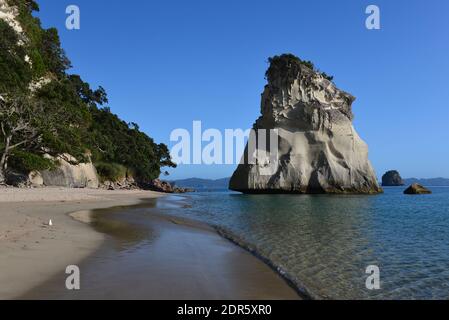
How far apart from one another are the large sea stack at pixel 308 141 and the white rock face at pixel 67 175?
1058 inches

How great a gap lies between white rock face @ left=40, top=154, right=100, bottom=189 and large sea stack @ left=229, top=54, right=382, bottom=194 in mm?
26881

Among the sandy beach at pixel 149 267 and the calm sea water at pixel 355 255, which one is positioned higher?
the sandy beach at pixel 149 267

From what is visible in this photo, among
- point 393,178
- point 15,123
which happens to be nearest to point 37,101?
point 15,123

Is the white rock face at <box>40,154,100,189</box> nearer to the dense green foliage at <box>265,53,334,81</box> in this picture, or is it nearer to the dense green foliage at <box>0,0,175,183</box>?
the dense green foliage at <box>0,0,175,183</box>

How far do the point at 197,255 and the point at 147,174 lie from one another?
6807cm

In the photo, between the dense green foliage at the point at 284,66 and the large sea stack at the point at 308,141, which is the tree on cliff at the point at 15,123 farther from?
the dense green foliage at the point at 284,66

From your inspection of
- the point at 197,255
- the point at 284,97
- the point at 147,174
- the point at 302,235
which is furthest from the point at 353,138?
the point at 197,255

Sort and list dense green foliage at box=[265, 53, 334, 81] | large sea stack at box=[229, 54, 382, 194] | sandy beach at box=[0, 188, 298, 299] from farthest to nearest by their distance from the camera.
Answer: dense green foliage at box=[265, 53, 334, 81], large sea stack at box=[229, 54, 382, 194], sandy beach at box=[0, 188, 298, 299]

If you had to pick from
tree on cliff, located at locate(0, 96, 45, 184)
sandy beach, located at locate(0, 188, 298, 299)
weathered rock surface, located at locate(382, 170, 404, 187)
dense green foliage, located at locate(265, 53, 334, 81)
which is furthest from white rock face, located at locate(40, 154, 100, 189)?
weathered rock surface, located at locate(382, 170, 404, 187)

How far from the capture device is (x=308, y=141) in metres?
59.9

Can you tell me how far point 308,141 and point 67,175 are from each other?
38.4 metres

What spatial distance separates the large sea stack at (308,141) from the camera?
57094 mm

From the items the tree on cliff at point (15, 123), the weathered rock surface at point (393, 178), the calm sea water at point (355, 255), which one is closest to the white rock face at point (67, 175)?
the tree on cliff at point (15, 123)

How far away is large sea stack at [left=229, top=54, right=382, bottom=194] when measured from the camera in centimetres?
5709
